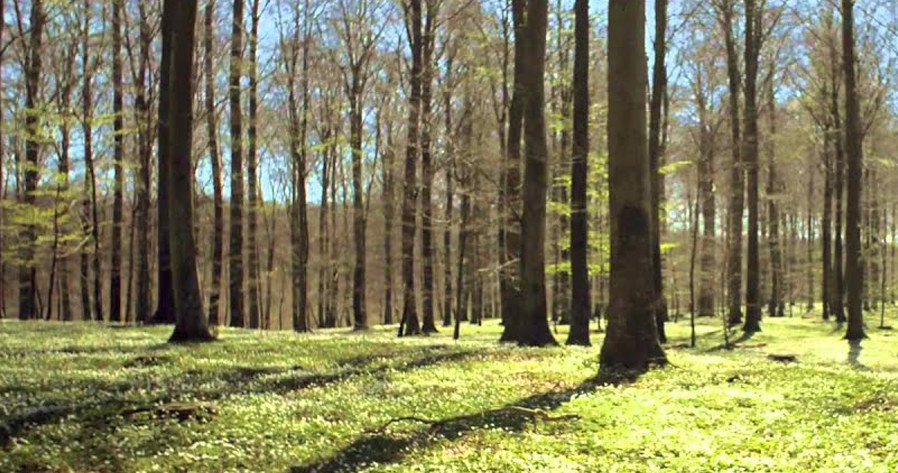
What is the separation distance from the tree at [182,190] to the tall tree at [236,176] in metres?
8.91

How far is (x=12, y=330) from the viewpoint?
18.5 m

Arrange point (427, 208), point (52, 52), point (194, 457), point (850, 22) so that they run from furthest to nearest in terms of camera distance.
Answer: point (52, 52) < point (427, 208) < point (850, 22) < point (194, 457)

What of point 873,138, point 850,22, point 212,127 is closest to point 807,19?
point 850,22

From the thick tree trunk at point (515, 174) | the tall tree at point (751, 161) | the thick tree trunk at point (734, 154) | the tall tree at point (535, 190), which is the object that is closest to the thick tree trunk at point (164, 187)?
the thick tree trunk at point (515, 174)

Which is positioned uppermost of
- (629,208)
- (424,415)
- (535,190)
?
(535,190)

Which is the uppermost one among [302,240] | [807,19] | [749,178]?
[807,19]

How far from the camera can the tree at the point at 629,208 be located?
11406 mm

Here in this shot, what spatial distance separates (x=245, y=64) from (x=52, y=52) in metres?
15.3

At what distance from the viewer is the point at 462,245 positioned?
23.2 meters

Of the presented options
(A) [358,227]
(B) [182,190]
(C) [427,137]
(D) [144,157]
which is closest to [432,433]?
(B) [182,190]

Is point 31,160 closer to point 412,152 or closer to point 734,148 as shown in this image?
point 412,152

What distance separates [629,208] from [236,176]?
17262mm

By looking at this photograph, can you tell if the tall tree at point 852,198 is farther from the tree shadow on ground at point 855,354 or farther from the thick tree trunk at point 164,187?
the thick tree trunk at point 164,187

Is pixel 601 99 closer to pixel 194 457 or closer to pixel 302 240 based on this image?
pixel 302 240
